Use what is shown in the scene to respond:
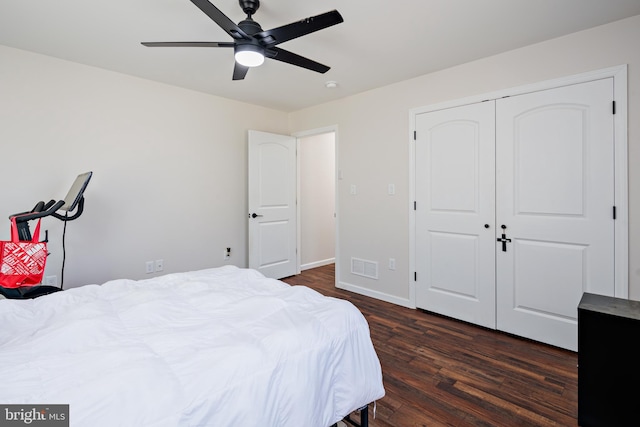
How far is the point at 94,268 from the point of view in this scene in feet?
10.1

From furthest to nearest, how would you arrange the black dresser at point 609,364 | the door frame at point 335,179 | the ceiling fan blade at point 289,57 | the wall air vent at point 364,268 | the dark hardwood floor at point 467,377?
the door frame at point 335,179 → the wall air vent at point 364,268 → the ceiling fan blade at point 289,57 → the dark hardwood floor at point 467,377 → the black dresser at point 609,364

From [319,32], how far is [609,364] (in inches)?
104

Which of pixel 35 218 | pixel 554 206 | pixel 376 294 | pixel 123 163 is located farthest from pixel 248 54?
pixel 376 294

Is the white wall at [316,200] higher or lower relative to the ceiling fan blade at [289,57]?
lower

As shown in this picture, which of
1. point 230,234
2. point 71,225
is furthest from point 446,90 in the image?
point 71,225

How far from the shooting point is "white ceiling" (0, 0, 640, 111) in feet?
6.73

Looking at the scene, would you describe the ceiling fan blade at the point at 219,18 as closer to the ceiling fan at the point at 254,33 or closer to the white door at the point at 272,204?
the ceiling fan at the point at 254,33

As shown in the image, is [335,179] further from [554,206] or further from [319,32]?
[554,206]

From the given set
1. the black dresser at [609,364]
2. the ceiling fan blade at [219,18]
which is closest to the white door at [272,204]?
the ceiling fan blade at [219,18]

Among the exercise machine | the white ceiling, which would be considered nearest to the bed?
the exercise machine

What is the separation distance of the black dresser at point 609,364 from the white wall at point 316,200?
3859 millimetres

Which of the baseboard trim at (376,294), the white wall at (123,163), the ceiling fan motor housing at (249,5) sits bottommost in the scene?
the baseboard trim at (376,294)

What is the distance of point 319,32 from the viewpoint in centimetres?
237

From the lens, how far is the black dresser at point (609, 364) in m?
1.33
